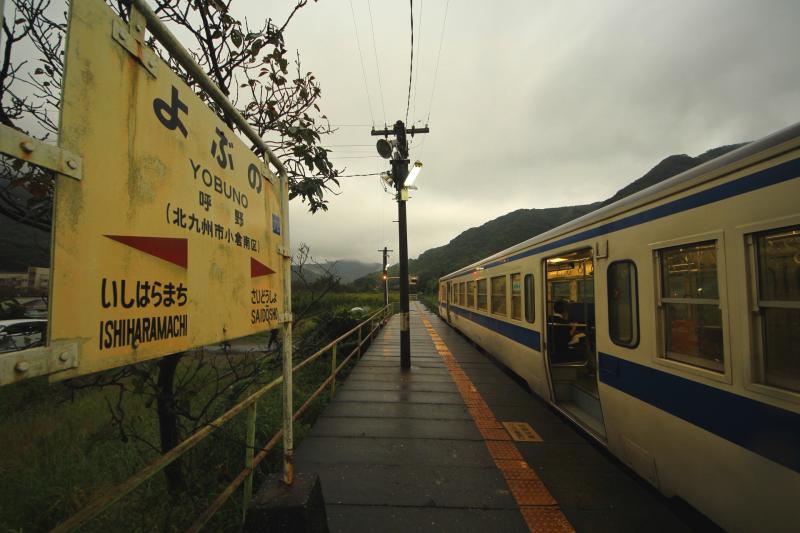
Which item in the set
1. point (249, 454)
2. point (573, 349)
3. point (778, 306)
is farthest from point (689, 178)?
point (249, 454)

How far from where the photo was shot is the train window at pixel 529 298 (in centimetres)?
566

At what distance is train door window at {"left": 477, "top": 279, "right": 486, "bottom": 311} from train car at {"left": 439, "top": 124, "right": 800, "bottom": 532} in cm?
509

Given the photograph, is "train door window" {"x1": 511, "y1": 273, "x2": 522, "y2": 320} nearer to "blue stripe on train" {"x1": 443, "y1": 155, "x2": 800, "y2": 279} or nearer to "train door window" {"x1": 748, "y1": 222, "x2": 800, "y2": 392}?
"blue stripe on train" {"x1": 443, "y1": 155, "x2": 800, "y2": 279}

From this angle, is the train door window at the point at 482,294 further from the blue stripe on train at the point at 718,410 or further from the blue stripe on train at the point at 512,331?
the blue stripe on train at the point at 718,410

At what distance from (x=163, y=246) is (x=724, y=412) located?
3.22 m

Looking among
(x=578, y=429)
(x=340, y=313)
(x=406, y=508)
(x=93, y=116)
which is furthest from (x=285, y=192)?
(x=340, y=313)

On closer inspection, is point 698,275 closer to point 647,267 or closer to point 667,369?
point 647,267

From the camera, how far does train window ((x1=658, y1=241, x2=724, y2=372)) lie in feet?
8.01

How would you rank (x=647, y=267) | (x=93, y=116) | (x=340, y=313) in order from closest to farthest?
(x=93, y=116) → (x=647, y=267) → (x=340, y=313)

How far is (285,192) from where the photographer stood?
7.28ft

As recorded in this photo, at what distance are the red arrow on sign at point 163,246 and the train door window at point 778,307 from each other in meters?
3.02

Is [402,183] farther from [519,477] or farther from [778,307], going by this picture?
[778,307]

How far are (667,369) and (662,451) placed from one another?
2.03 feet

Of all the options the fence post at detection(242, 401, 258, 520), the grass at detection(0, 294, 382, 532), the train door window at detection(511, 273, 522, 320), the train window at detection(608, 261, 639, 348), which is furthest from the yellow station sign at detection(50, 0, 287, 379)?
the train door window at detection(511, 273, 522, 320)
